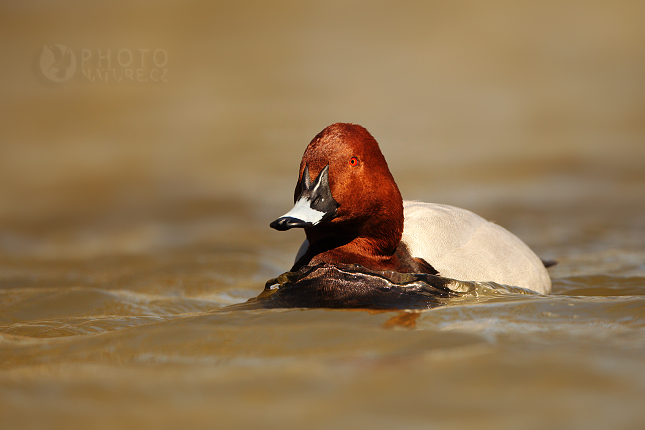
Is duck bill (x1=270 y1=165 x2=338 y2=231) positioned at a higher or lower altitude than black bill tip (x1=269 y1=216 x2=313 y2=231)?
higher

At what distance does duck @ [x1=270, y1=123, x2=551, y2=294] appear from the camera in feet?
13.2

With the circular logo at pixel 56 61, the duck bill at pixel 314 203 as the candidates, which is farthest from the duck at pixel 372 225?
the circular logo at pixel 56 61

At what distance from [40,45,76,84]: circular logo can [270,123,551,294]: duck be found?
7.16 m

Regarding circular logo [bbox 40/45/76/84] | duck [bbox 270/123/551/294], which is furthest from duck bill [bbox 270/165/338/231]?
circular logo [bbox 40/45/76/84]

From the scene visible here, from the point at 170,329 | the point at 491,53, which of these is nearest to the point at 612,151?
the point at 491,53

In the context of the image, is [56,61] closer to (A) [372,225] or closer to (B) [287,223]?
(A) [372,225]

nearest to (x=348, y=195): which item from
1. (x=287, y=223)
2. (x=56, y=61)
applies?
(x=287, y=223)

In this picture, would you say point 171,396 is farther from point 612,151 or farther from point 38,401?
point 612,151

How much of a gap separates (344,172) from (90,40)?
763cm

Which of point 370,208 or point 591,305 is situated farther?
point 370,208

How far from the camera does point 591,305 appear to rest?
385cm

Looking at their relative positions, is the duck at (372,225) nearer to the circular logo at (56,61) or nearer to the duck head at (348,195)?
the duck head at (348,195)

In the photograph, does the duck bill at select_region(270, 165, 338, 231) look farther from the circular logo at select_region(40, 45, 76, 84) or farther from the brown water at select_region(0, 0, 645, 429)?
the circular logo at select_region(40, 45, 76, 84)

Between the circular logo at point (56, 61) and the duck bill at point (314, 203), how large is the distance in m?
7.32
